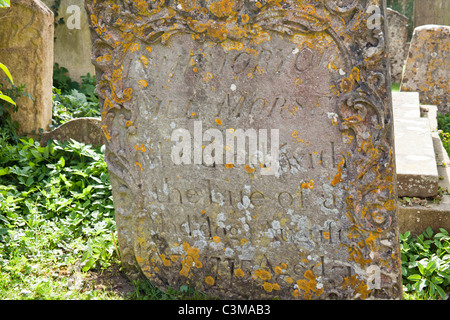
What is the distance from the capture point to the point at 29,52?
5.04 meters

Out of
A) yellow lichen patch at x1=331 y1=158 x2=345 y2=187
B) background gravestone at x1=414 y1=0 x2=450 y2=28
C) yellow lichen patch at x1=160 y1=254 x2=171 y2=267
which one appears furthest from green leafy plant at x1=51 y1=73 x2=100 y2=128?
background gravestone at x1=414 y1=0 x2=450 y2=28

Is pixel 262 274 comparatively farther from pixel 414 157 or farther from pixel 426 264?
pixel 414 157

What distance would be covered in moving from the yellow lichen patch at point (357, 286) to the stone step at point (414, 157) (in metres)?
1.09

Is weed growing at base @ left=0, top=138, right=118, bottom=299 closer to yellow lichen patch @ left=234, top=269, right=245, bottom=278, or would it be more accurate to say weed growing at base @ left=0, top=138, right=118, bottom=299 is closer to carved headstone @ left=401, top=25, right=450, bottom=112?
yellow lichen patch @ left=234, top=269, right=245, bottom=278

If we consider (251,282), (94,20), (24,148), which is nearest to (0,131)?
(24,148)

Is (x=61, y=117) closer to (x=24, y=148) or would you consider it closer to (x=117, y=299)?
(x=24, y=148)

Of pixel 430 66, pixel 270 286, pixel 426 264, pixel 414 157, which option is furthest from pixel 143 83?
pixel 430 66

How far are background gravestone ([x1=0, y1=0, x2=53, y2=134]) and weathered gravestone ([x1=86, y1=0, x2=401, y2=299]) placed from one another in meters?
2.41

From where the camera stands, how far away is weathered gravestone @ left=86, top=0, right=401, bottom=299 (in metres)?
2.62

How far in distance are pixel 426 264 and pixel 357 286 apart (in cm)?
66

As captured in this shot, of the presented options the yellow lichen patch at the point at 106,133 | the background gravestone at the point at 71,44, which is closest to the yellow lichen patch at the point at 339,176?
the yellow lichen patch at the point at 106,133

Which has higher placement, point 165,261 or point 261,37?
point 261,37

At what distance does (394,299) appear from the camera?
9.15 ft

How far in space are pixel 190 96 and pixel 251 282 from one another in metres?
1.23
